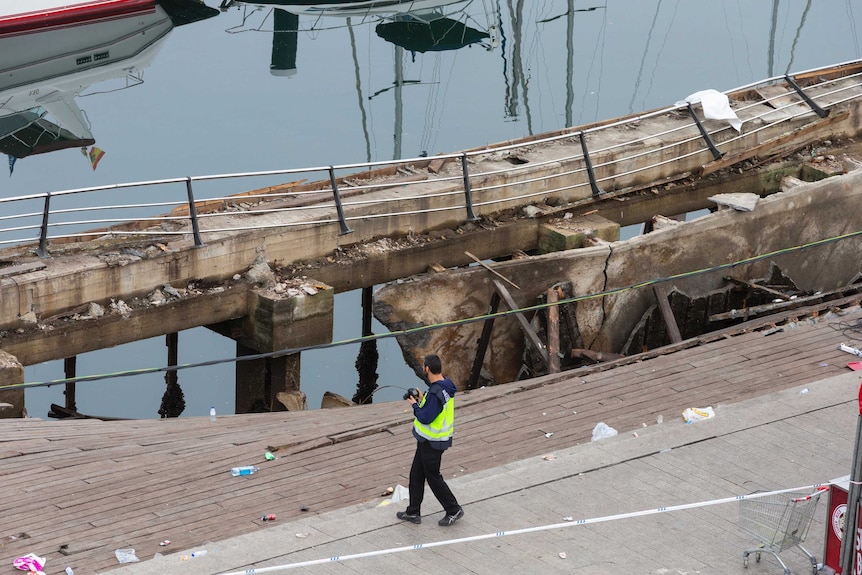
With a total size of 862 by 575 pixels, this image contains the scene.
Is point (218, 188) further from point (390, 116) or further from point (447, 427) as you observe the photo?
point (447, 427)

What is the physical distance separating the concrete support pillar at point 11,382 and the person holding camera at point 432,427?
533 centimetres

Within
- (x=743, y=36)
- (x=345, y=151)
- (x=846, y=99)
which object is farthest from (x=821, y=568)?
(x=743, y=36)

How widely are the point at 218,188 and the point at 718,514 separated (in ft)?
62.3

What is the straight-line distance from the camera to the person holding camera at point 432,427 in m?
9.73

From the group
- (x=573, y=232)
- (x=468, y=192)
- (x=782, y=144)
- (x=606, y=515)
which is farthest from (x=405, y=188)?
(x=606, y=515)

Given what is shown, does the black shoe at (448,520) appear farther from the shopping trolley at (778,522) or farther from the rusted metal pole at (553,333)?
the rusted metal pole at (553,333)

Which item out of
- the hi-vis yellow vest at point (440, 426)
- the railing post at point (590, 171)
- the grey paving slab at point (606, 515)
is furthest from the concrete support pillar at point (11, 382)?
the railing post at point (590, 171)

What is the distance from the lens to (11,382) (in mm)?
13727

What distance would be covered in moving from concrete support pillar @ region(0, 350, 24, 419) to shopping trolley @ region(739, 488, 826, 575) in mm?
7656

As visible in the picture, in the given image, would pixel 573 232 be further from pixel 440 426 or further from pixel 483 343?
pixel 440 426

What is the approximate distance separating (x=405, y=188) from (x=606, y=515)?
30.5 ft

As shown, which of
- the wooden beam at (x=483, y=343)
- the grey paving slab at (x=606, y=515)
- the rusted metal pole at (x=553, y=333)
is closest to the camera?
the grey paving slab at (x=606, y=515)

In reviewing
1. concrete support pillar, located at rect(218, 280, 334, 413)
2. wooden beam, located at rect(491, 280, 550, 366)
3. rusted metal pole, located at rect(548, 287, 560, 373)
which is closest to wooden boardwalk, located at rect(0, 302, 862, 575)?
Result: rusted metal pole, located at rect(548, 287, 560, 373)

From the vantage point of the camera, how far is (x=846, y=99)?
76.5ft
